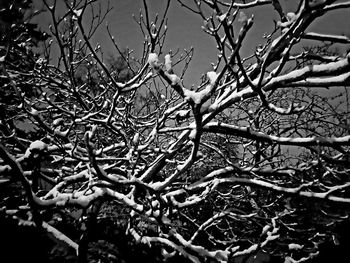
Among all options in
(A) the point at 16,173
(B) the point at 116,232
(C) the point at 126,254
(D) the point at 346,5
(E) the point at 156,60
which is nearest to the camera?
(E) the point at 156,60

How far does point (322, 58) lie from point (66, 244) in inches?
158

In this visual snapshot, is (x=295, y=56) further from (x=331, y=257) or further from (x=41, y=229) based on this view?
(x=331, y=257)

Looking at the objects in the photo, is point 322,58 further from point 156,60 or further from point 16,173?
point 16,173

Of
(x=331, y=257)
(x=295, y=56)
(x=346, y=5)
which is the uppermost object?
(x=295, y=56)

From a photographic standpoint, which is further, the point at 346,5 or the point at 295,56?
the point at 295,56

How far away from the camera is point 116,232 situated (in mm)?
4402

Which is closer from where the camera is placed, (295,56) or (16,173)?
(16,173)

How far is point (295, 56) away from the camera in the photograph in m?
3.26

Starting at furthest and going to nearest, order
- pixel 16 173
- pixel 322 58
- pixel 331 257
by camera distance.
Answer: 1. pixel 331 257
2. pixel 322 58
3. pixel 16 173

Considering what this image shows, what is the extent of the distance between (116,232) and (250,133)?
314cm

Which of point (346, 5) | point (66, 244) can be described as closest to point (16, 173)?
point (66, 244)

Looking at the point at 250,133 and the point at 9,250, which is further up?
the point at 250,133

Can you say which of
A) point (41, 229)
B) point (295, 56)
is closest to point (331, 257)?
point (295, 56)

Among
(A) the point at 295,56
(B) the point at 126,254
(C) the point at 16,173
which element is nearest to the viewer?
(C) the point at 16,173
